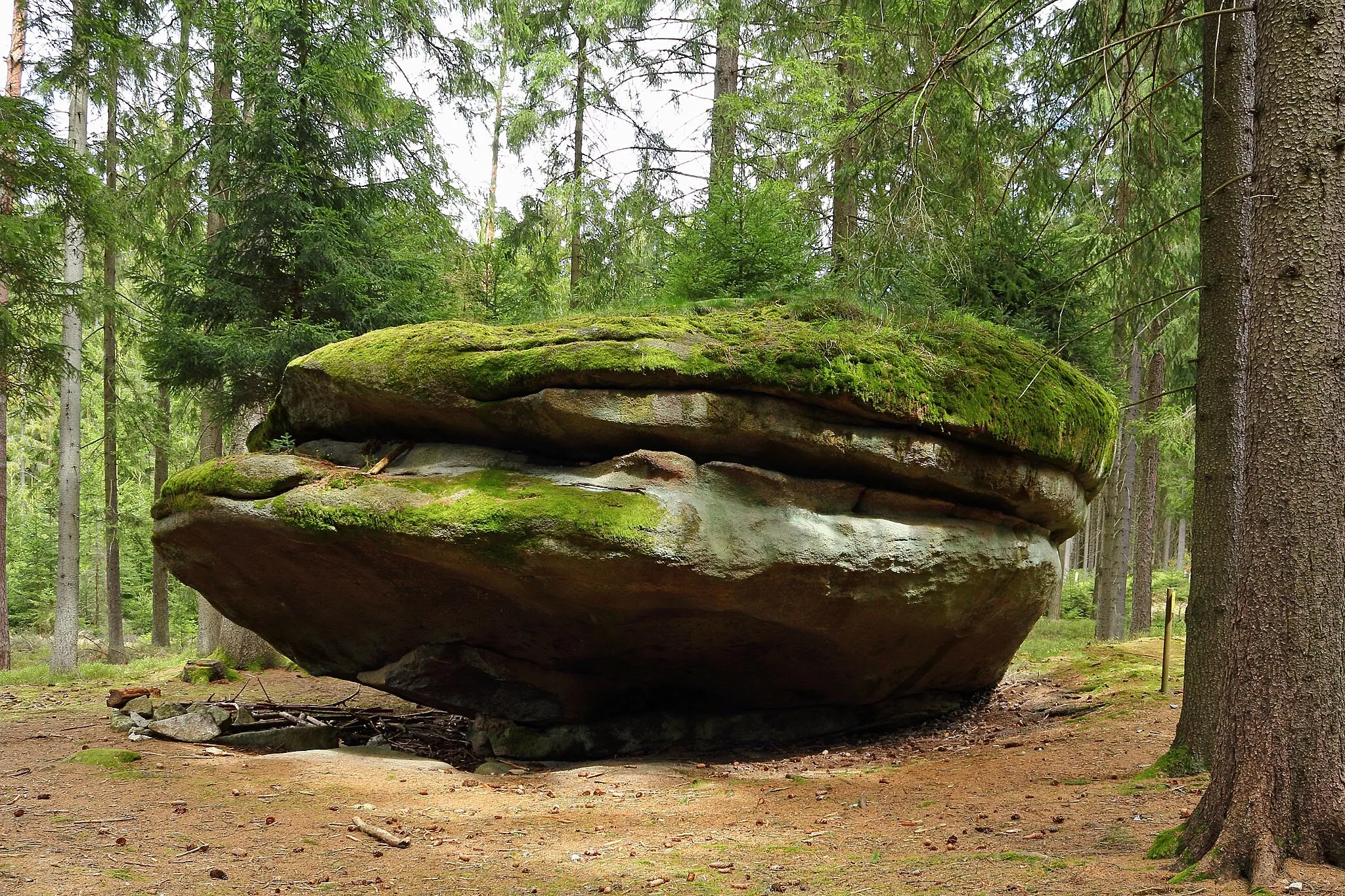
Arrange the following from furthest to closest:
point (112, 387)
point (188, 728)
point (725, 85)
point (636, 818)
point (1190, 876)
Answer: point (112, 387) < point (725, 85) < point (188, 728) < point (636, 818) < point (1190, 876)

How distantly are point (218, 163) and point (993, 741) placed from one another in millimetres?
11965

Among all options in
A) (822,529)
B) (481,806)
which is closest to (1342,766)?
(822,529)

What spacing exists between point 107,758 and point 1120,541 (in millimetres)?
15202

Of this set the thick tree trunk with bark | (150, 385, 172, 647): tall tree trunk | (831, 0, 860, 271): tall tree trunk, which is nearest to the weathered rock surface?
(831, 0, 860, 271): tall tree trunk

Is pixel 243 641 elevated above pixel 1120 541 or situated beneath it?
situated beneath

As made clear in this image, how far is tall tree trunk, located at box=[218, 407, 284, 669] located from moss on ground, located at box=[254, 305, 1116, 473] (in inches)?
178

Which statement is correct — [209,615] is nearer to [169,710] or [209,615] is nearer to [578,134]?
[169,710]

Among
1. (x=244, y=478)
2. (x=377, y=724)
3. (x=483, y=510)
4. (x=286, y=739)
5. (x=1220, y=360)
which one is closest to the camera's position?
(x=1220, y=360)

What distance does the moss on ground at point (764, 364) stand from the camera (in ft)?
22.7

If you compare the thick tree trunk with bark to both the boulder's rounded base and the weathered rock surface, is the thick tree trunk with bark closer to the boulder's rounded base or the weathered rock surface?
the boulder's rounded base

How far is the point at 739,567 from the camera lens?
22.3ft

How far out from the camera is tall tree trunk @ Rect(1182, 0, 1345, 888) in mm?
3869

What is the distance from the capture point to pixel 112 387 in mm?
15297

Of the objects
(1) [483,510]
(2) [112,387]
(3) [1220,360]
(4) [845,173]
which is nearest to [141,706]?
(1) [483,510]
